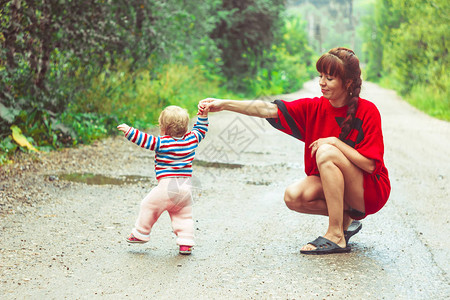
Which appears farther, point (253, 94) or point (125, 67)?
point (253, 94)

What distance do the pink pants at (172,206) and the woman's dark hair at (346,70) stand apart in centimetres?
123

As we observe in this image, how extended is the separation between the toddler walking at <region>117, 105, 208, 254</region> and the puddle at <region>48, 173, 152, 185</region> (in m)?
2.83

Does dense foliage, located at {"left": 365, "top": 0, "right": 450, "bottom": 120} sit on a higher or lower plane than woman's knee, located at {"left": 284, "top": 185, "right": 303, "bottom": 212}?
lower

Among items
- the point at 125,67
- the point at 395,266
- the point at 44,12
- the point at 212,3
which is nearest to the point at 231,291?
the point at 395,266

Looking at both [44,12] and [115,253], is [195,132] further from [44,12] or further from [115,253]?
[44,12]

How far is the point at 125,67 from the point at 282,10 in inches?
595

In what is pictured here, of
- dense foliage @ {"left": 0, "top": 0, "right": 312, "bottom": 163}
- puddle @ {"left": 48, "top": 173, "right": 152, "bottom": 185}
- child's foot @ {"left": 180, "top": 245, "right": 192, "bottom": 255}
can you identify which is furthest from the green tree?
child's foot @ {"left": 180, "top": 245, "right": 192, "bottom": 255}

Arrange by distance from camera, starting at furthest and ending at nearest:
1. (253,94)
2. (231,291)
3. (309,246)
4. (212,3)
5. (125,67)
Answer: (253,94) < (212,3) < (125,67) < (309,246) < (231,291)

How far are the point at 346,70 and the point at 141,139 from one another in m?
1.51

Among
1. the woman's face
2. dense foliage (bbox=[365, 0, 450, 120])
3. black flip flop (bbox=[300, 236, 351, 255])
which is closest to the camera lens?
the woman's face

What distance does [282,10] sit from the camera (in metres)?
26.0

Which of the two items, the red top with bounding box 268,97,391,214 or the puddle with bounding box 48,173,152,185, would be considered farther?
the puddle with bounding box 48,173,152,185

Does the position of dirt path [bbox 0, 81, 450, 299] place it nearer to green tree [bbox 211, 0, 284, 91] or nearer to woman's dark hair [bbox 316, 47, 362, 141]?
woman's dark hair [bbox 316, 47, 362, 141]

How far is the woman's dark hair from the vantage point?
411 cm
